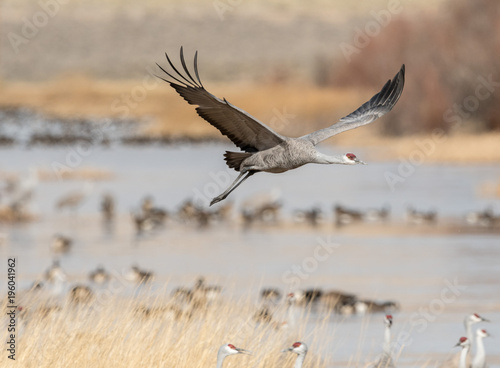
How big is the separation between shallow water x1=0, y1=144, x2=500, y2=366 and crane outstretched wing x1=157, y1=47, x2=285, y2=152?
199 cm

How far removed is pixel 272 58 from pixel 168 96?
220 feet

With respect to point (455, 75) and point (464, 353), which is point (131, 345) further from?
point (455, 75)

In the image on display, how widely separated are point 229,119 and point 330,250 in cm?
1089

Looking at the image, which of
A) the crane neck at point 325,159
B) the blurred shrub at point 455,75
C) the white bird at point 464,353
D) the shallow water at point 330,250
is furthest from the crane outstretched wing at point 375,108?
the blurred shrub at point 455,75

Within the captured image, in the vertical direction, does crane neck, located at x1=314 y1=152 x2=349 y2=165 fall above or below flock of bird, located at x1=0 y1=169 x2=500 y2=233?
below

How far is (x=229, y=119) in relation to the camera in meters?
8.59

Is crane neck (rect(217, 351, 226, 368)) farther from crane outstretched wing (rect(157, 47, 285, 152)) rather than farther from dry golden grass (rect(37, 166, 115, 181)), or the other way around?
dry golden grass (rect(37, 166, 115, 181))

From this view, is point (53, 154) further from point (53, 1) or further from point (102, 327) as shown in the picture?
point (53, 1)

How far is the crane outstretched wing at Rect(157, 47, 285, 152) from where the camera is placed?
820 centimetres

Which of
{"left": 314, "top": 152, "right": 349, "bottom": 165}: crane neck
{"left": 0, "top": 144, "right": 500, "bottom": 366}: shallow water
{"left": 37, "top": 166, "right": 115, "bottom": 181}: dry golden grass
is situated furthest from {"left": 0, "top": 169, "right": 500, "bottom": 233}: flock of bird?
{"left": 314, "top": 152, "right": 349, "bottom": 165}: crane neck

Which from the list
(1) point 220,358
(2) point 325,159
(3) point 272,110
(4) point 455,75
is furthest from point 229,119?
(3) point 272,110

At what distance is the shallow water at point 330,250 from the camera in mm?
13172

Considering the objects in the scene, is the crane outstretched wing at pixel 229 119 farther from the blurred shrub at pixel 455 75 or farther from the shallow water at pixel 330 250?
the blurred shrub at pixel 455 75

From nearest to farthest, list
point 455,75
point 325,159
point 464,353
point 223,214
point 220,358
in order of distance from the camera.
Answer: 1. point 220,358
2. point 325,159
3. point 464,353
4. point 223,214
5. point 455,75
